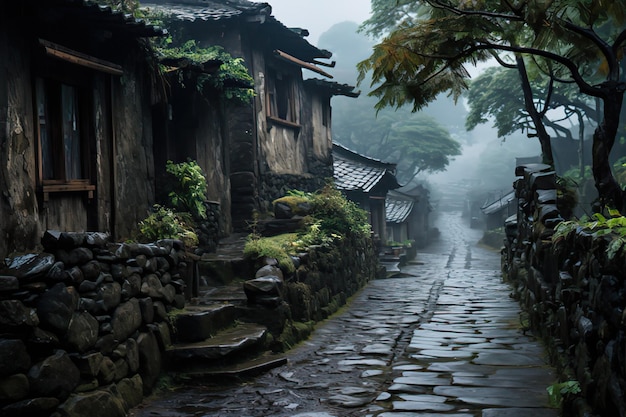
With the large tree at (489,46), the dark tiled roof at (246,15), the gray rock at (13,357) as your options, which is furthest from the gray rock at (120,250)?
the dark tiled roof at (246,15)

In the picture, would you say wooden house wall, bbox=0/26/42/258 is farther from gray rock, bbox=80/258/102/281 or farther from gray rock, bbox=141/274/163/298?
gray rock, bbox=141/274/163/298

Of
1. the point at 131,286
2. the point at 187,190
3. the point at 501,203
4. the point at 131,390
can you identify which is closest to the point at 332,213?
the point at 187,190

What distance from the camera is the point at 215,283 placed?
33.1 feet

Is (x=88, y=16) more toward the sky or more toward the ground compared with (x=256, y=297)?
more toward the sky

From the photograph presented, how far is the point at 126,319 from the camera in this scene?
6.24 meters

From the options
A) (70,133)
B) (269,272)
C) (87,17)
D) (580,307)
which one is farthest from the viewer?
(269,272)

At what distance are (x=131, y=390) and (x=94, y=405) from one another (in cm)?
82

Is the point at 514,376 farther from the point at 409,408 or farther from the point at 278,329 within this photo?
the point at 278,329

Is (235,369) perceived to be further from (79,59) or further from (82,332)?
(79,59)

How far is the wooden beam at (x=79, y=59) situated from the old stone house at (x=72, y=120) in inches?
0.6

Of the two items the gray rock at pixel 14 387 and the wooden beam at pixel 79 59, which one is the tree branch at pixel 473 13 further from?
the gray rock at pixel 14 387

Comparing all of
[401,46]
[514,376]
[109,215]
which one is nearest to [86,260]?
[109,215]

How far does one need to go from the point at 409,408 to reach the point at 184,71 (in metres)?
7.03

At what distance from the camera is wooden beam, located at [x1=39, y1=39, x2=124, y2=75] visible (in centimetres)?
701
